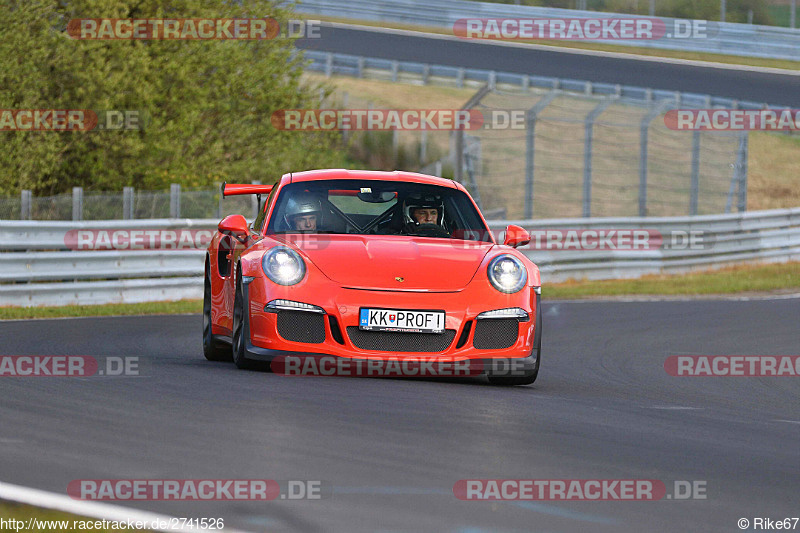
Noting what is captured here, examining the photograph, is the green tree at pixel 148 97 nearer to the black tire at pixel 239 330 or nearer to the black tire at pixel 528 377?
the black tire at pixel 239 330

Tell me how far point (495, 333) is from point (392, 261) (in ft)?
2.44

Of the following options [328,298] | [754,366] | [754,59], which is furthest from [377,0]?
[328,298]

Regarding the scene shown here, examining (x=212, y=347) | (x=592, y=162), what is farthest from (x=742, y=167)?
(x=212, y=347)

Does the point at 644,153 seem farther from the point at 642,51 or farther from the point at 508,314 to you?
the point at 642,51

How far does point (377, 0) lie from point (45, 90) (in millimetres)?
23809

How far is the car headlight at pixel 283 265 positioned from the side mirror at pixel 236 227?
771 millimetres

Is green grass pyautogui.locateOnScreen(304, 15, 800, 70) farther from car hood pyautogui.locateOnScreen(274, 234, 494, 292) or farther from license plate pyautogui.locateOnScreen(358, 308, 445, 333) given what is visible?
license plate pyautogui.locateOnScreen(358, 308, 445, 333)

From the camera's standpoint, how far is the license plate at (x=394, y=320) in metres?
7.72

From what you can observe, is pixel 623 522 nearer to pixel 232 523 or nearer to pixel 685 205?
pixel 232 523

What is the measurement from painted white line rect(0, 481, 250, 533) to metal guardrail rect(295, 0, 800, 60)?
33.2 metres

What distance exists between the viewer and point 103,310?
49.9 ft

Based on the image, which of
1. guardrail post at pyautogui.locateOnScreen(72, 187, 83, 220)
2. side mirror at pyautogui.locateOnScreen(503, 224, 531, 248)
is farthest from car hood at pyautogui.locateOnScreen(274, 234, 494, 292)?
guardrail post at pyautogui.locateOnScreen(72, 187, 83, 220)

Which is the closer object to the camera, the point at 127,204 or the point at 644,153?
the point at 127,204

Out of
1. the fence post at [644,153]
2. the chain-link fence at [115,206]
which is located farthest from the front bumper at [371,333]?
the fence post at [644,153]
